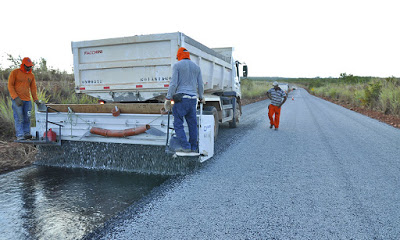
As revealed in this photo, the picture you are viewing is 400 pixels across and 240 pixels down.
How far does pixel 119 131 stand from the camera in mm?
5129

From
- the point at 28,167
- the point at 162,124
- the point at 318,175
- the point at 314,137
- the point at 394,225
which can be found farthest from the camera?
the point at 314,137

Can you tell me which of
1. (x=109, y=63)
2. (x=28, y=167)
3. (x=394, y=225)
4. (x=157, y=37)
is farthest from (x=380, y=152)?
(x=28, y=167)

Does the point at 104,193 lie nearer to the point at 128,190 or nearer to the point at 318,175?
the point at 128,190

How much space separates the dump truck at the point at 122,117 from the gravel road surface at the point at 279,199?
889mm

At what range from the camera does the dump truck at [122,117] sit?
16.7ft

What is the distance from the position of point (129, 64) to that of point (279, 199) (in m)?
4.04

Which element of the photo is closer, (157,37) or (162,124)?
(162,124)

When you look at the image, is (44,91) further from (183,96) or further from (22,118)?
(183,96)

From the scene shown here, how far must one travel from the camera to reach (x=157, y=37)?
18.4 feet

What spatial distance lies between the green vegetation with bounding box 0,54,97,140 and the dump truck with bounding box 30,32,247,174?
1.96 meters

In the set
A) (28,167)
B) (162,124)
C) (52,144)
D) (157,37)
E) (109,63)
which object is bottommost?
(28,167)

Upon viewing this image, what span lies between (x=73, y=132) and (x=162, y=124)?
1857mm

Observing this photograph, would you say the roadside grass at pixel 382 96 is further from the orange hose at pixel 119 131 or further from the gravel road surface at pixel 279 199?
the orange hose at pixel 119 131

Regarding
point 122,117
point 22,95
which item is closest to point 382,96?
Answer: point 122,117
